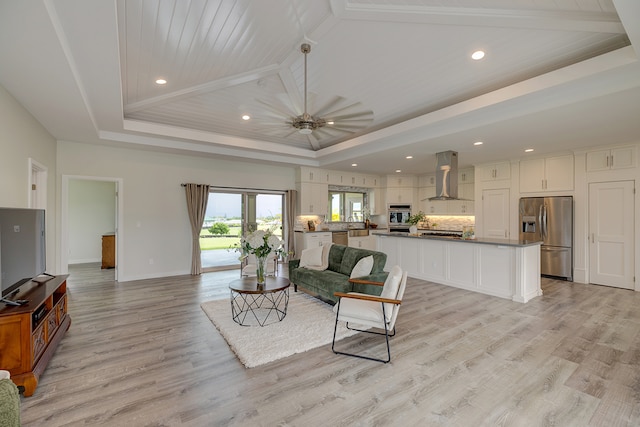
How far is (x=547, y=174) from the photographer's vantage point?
6.25 meters

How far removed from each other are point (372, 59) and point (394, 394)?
3.39 meters

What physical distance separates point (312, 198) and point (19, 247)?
6.26m

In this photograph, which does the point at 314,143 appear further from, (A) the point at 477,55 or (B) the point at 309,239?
(A) the point at 477,55

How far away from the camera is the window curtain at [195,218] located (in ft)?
21.4

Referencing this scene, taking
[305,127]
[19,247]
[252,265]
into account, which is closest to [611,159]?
[305,127]

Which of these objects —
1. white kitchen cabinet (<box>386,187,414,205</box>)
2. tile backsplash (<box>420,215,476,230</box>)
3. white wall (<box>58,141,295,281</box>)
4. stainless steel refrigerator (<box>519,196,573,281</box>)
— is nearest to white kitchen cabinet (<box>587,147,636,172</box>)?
stainless steel refrigerator (<box>519,196,573,281</box>)

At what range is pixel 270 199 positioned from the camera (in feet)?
26.2

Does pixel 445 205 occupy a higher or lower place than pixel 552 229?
higher

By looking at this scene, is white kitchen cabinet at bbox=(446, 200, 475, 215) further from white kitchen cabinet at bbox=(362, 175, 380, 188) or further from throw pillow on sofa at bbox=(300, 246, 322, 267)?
throw pillow on sofa at bbox=(300, 246, 322, 267)

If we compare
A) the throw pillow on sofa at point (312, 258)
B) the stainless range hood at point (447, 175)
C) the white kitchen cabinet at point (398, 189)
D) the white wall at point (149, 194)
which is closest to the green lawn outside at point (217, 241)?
the white wall at point (149, 194)

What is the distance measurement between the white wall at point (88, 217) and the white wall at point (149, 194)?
8.58 feet

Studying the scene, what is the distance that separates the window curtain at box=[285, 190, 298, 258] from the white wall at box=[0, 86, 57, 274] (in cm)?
498

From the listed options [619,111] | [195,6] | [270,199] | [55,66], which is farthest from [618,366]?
[270,199]

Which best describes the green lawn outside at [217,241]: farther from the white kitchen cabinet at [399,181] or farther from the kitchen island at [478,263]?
the white kitchen cabinet at [399,181]
